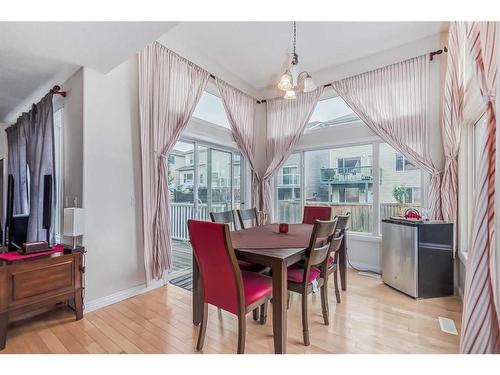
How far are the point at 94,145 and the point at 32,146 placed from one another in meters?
1.37

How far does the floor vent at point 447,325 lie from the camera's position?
6.27 feet

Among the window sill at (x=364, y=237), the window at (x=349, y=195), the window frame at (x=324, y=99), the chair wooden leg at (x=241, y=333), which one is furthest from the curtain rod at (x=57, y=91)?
the window sill at (x=364, y=237)

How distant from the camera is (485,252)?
1192 millimetres

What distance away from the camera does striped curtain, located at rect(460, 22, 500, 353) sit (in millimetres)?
1170

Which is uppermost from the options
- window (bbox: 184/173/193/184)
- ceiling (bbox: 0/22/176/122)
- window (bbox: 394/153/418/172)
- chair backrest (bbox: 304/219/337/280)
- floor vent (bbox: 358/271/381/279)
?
ceiling (bbox: 0/22/176/122)

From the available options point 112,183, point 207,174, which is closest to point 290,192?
point 207,174

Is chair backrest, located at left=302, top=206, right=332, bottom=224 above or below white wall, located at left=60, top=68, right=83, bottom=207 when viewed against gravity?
below

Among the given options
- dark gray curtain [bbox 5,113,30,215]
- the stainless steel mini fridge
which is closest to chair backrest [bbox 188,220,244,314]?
the stainless steel mini fridge

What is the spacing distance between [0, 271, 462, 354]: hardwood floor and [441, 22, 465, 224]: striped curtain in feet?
3.48

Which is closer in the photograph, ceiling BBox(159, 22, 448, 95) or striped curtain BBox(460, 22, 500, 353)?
striped curtain BBox(460, 22, 500, 353)

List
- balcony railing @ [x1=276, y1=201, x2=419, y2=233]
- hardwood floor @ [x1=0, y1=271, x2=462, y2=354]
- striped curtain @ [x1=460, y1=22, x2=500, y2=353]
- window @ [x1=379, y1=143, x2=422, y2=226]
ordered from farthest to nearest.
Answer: balcony railing @ [x1=276, y1=201, x2=419, y2=233]
window @ [x1=379, y1=143, x2=422, y2=226]
hardwood floor @ [x1=0, y1=271, x2=462, y2=354]
striped curtain @ [x1=460, y1=22, x2=500, y2=353]

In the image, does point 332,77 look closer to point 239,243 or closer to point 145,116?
point 145,116

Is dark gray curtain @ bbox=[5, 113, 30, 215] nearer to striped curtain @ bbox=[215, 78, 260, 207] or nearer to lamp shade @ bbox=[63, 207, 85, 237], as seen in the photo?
lamp shade @ bbox=[63, 207, 85, 237]
